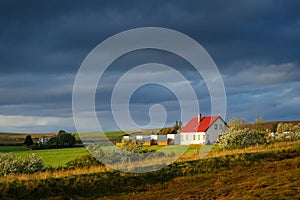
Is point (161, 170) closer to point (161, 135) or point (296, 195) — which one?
point (296, 195)

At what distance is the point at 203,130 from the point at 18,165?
5475 centimetres

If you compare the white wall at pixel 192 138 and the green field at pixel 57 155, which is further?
the white wall at pixel 192 138

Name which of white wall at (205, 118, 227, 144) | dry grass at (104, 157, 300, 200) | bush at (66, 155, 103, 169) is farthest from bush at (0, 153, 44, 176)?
white wall at (205, 118, 227, 144)

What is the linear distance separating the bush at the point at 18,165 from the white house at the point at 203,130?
173 feet

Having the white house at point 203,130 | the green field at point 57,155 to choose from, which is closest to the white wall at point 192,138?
the white house at point 203,130

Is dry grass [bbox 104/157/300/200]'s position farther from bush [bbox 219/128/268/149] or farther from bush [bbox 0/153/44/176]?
bush [bbox 219/128/268/149]

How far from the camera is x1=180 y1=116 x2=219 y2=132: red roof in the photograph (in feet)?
258

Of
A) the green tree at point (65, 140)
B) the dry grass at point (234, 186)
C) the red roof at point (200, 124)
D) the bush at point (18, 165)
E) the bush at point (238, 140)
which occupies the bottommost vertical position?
the dry grass at point (234, 186)

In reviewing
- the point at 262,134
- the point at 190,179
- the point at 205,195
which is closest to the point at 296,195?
the point at 205,195

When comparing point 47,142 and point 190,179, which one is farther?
point 47,142

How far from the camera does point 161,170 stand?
82.9ft

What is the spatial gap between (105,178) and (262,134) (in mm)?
30580

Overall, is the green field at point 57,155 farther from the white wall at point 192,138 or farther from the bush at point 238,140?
the white wall at point 192,138

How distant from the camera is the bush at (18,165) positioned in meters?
25.5
